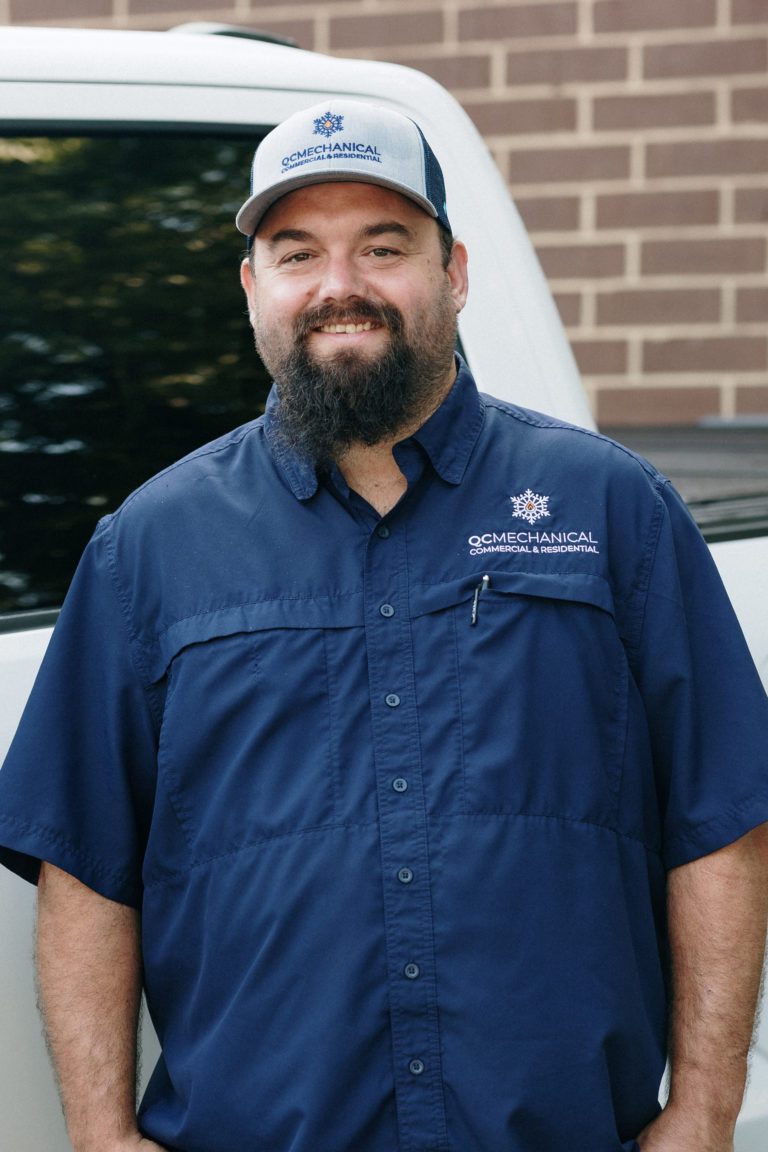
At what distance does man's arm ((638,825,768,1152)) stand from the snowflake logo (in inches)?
18.3

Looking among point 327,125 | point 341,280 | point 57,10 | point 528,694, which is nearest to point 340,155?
point 327,125

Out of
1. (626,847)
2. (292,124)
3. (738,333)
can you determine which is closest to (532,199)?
(738,333)

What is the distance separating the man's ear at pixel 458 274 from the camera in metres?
1.97

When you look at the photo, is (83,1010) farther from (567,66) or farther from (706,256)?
(567,66)

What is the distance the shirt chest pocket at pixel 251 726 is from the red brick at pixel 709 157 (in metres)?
4.16

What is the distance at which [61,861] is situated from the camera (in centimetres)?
168

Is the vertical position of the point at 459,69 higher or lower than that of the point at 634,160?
higher

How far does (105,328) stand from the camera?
202 cm

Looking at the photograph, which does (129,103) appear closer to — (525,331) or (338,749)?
(525,331)

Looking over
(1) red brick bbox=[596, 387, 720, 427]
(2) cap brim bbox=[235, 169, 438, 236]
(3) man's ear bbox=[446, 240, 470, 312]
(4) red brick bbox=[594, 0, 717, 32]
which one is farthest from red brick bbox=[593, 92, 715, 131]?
(2) cap brim bbox=[235, 169, 438, 236]

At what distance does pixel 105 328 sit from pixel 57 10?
13.8 ft

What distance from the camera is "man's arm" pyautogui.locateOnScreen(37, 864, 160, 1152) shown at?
1697 millimetres

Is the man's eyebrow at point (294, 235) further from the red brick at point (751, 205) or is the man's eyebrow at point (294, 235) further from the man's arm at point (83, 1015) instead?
the red brick at point (751, 205)

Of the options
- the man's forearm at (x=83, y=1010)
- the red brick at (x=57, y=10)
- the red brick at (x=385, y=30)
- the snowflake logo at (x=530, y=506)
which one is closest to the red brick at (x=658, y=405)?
the red brick at (x=385, y=30)
